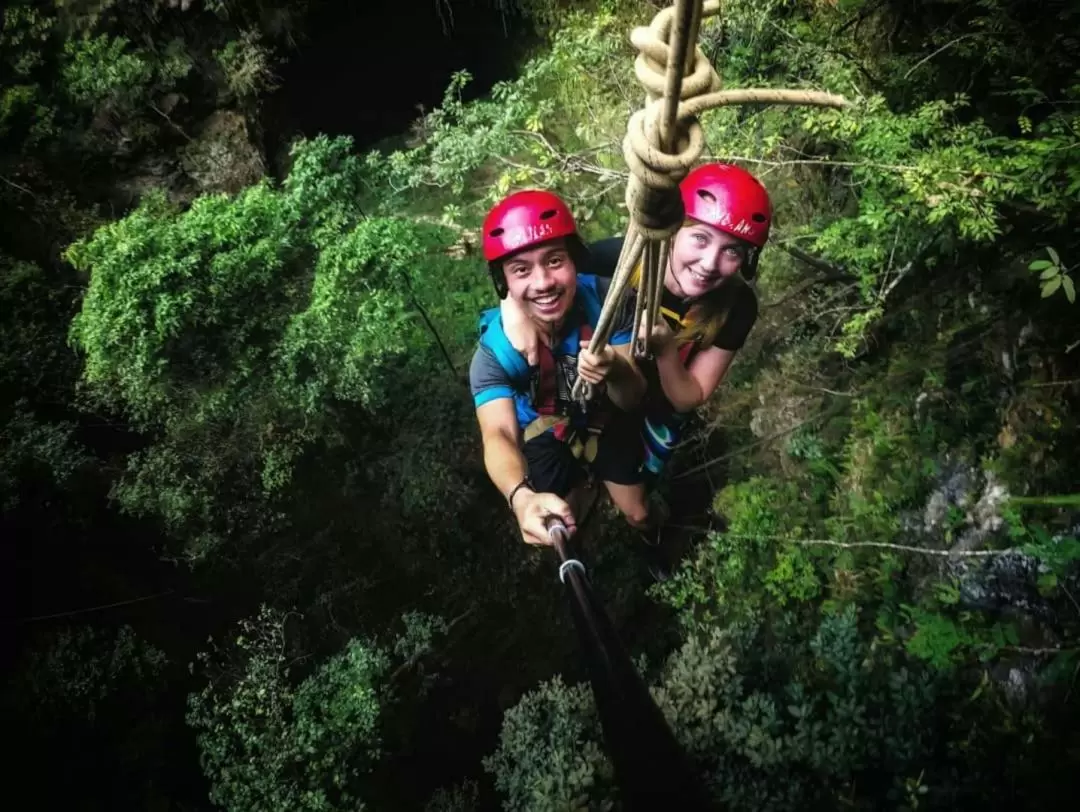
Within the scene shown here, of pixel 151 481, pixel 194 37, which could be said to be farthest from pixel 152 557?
pixel 194 37

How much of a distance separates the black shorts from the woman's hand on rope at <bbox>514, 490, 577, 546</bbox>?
10 centimetres

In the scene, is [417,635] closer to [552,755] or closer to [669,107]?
[552,755]

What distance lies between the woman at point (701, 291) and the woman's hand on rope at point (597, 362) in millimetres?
171

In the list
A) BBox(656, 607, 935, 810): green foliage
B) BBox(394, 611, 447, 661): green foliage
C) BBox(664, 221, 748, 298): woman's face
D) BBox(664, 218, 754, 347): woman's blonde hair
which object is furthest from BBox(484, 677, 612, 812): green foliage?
BBox(664, 221, 748, 298): woman's face

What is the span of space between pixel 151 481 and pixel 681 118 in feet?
7.76

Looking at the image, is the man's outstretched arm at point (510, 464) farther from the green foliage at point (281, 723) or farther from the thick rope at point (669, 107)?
the thick rope at point (669, 107)

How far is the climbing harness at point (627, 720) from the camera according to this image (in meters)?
1.78

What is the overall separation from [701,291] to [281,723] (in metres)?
1.93

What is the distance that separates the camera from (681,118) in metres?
1.12

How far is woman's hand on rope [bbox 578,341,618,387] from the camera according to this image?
1.85 metres

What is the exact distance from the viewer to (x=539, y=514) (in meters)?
2.20

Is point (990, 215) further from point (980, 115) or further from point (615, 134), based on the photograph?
point (615, 134)

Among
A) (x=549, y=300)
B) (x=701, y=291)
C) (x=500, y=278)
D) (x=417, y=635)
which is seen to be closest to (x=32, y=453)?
(x=417, y=635)

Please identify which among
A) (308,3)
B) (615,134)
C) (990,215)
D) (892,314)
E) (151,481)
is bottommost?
(892,314)
